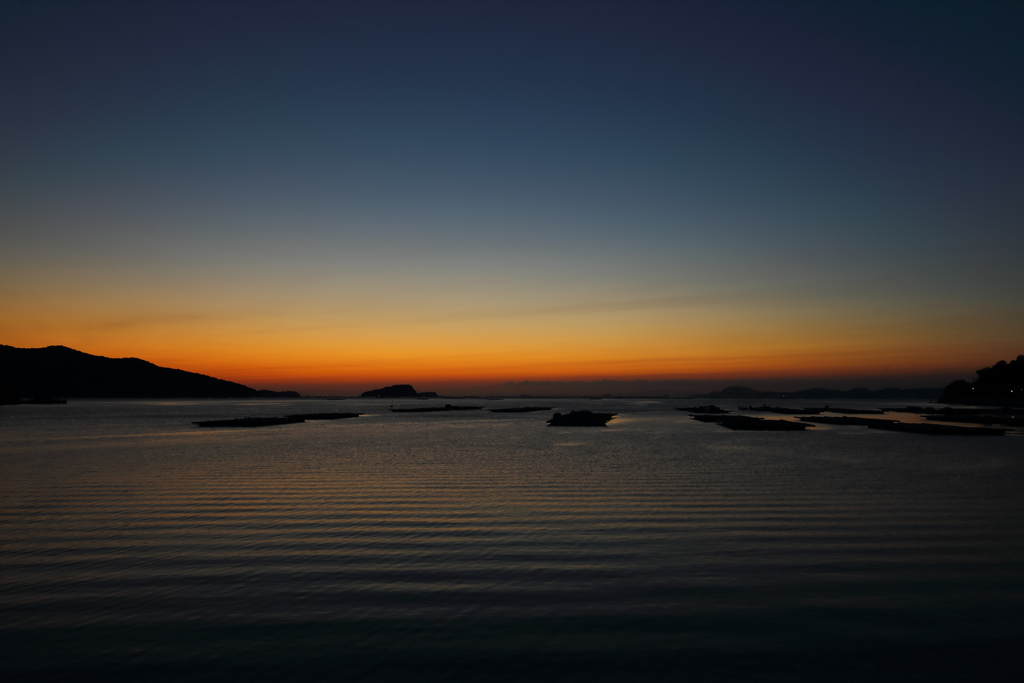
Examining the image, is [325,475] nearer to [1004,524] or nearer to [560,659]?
[560,659]

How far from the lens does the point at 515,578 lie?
42.0 ft

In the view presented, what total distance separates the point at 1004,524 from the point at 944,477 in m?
12.5

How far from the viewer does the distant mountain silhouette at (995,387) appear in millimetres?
142875

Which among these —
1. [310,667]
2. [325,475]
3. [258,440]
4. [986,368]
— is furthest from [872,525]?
[986,368]

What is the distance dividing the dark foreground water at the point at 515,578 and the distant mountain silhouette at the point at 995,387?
153m

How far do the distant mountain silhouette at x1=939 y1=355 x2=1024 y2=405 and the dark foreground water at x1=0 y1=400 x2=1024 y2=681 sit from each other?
153 meters

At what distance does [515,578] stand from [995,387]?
7653 inches

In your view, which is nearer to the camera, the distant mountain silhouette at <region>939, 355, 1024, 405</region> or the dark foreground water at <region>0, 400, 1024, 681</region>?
the dark foreground water at <region>0, 400, 1024, 681</region>

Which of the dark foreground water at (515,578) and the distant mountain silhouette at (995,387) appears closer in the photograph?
the dark foreground water at (515,578)

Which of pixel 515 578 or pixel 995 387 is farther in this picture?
pixel 995 387

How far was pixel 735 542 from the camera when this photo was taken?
16016 mm

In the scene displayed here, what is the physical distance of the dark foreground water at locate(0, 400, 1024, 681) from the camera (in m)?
8.81

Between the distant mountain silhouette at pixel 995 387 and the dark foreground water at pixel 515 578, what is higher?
the distant mountain silhouette at pixel 995 387

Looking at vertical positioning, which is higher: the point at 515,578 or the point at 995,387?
the point at 995,387
